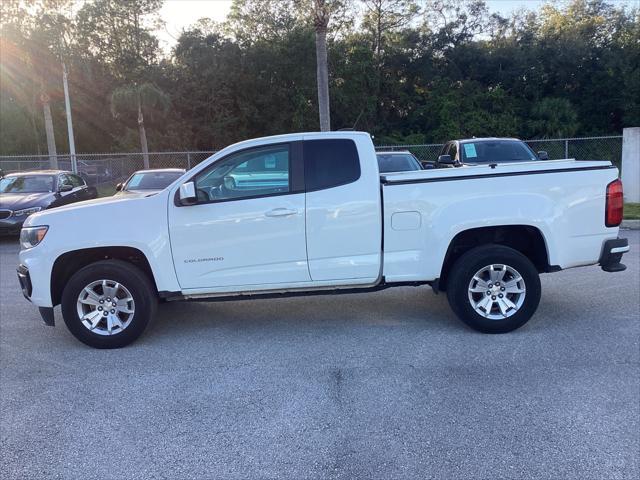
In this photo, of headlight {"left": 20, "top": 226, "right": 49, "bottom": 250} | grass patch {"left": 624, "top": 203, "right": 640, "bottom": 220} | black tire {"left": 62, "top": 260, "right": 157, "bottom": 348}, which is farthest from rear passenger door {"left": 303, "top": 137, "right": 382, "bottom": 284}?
grass patch {"left": 624, "top": 203, "right": 640, "bottom": 220}

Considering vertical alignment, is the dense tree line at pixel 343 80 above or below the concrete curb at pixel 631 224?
above

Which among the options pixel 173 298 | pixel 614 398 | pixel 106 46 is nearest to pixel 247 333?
pixel 173 298

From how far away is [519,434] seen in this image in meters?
3.43

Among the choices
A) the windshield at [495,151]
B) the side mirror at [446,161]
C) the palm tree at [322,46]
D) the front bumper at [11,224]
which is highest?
the palm tree at [322,46]

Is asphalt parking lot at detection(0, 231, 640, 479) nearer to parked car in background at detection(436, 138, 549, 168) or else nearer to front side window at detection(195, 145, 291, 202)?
front side window at detection(195, 145, 291, 202)

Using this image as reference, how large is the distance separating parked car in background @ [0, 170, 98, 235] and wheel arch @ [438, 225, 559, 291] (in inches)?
391

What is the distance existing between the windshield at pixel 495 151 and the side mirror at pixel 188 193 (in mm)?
8516

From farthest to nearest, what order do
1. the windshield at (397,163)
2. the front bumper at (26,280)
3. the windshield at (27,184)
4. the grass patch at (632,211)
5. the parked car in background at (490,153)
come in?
the windshield at (27,184) < the grass patch at (632,211) < the parked car in background at (490,153) < the windshield at (397,163) < the front bumper at (26,280)

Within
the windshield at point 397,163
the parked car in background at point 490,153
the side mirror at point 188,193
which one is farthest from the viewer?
the parked car in background at point 490,153

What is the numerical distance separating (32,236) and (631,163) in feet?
49.6

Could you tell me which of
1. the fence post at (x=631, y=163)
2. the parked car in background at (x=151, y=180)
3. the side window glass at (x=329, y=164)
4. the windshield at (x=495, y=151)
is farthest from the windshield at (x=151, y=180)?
the fence post at (x=631, y=163)

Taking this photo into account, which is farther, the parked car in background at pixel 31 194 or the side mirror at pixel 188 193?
the parked car in background at pixel 31 194

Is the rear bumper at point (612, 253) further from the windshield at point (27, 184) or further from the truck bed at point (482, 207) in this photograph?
the windshield at point (27, 184)

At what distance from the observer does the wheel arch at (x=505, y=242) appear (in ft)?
17.5
